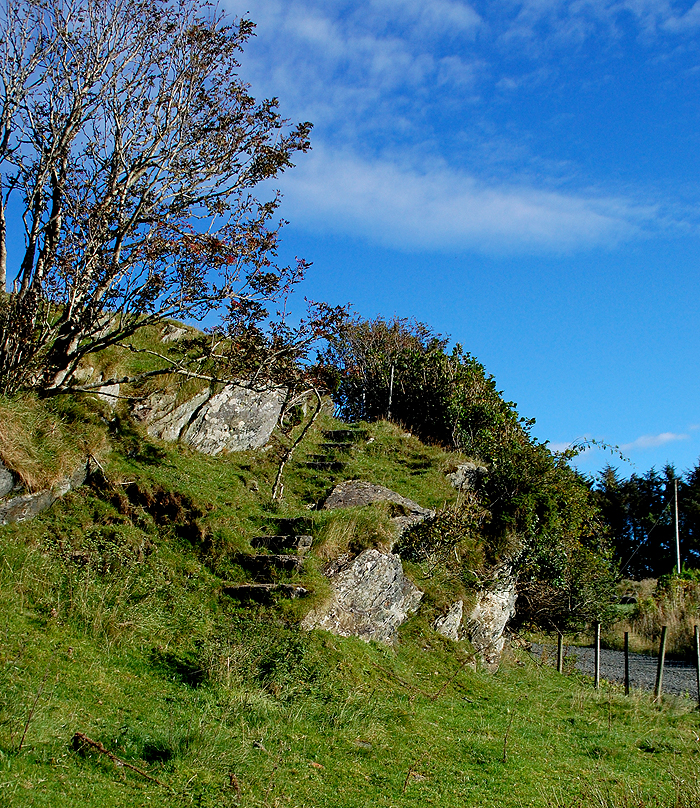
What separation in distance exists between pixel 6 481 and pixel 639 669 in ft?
53.9

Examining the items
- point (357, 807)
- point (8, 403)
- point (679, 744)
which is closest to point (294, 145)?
point (8, 403)

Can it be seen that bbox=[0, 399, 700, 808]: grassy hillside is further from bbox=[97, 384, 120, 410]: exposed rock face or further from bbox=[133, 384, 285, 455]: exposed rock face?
bbox=[133, 384, 285, 455]: exposed rock face

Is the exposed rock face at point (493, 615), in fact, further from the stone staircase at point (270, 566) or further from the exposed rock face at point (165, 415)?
the exposed rock face at point (165, 415)

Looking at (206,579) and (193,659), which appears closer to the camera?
(193,659)

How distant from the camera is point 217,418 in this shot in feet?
44.3

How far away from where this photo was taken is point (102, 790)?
422 centimetres

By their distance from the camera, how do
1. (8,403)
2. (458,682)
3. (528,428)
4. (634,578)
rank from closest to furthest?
(8,403) → (458,682) → (528,428) → (634,578)

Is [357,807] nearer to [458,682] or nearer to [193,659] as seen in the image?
[193,659]

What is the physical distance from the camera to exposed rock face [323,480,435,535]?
12.7m

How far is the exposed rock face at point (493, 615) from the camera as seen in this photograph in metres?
12.3

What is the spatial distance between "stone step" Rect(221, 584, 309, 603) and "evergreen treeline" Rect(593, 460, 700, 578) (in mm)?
29383

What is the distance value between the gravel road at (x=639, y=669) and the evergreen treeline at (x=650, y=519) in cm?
1602

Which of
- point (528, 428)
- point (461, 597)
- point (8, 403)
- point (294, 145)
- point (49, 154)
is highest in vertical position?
point (294, 145)

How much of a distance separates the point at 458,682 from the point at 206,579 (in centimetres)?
425
